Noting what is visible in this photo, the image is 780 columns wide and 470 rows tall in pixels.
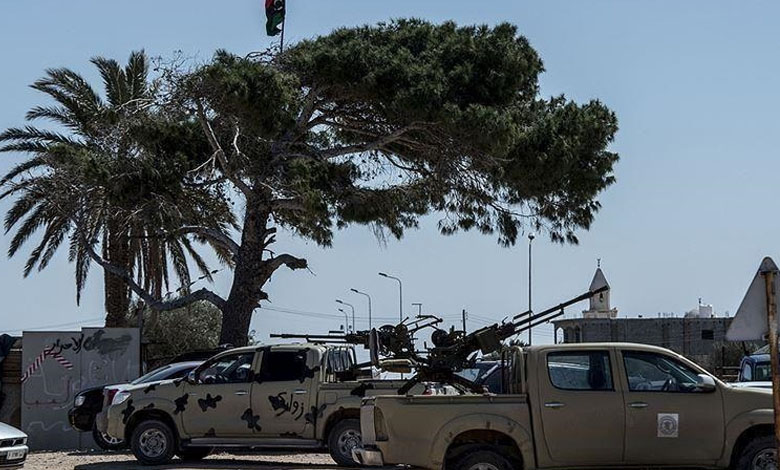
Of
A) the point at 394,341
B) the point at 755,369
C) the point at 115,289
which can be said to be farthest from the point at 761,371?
the point at 115,289

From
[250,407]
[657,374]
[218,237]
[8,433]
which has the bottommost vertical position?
[8,433]

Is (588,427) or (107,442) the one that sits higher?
(588,427)

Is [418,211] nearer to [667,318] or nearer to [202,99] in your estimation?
[202,99]

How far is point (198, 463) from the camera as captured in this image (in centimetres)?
2022

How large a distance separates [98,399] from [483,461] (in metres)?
12.1

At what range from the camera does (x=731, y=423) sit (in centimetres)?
1362

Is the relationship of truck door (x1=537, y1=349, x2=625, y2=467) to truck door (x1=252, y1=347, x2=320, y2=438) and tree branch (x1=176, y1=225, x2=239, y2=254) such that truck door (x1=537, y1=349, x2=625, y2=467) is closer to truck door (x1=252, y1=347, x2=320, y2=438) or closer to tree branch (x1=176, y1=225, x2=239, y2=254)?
truck door (x1=252, y1=347, x2=320, y2=438)

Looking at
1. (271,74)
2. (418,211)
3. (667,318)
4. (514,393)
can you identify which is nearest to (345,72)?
(271,74)

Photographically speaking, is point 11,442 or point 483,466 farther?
point 11,442

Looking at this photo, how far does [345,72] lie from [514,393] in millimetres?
13524

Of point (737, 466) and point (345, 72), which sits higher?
point (345, 72)

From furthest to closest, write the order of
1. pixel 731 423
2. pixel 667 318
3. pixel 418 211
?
pixel 667 318 → pixel 418 211 → pixel 731 423

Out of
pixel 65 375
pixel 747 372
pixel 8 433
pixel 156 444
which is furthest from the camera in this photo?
pixel 65 375

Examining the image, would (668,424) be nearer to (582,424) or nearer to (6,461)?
(582,424)
